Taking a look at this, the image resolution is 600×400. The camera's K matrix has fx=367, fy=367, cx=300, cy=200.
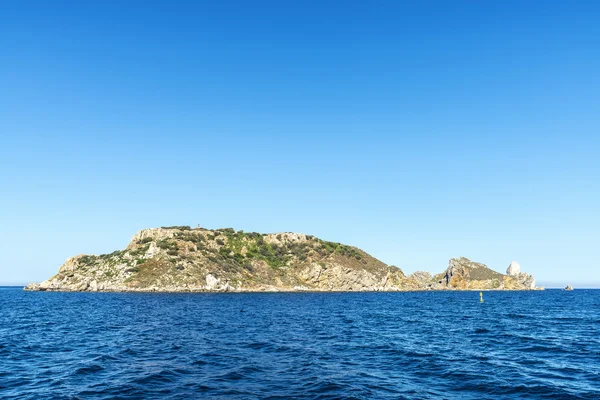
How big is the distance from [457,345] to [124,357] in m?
31.4

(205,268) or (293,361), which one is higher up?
(205,268)

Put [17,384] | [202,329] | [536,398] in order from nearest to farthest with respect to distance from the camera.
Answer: [536,398] → [17,384] → [202,329]

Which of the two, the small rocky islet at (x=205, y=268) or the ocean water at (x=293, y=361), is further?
the small rocky islet at (x=205, y=268)

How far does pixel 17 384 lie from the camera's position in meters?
22.5

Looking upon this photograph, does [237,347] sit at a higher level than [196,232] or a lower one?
lower

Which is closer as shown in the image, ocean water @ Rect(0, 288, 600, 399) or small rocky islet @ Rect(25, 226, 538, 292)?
ocean water @ Rect(0, 288, 600, 399)

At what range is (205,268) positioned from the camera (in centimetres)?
15825

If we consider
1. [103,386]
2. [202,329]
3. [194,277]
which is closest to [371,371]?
[103,386]

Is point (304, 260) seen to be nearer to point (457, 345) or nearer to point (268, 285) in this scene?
point (268, 285)

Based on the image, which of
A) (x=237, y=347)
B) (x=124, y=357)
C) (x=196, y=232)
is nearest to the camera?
(x=124, y=357)

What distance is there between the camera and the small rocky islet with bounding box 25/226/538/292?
488ft

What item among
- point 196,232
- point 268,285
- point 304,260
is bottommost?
point 268,285

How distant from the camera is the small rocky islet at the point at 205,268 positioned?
149 metres

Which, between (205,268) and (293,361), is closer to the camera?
(293,361)
